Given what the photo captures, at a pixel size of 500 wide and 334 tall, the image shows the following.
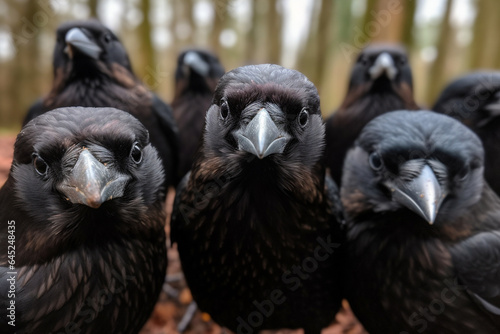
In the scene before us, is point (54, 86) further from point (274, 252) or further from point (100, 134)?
point (274, 252)

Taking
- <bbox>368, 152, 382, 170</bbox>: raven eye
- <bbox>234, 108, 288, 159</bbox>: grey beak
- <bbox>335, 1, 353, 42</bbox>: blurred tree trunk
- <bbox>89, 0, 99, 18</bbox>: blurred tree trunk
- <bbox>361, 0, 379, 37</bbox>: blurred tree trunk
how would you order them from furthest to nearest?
<bbox>335, 1, 353, 42</bbox>: blurred tree trunk, <bbox>89, 0, 99, 18</bbox>: blurred tree trunk, <bbox>361, 0, 379, 37</bbox>: blurred tree trunk, <bbox>368, 152, 382, 170</bbox>: raven eye, <bbox>234, 108, 288, 159</bbox>: grey beak

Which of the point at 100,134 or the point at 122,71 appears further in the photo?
the point at 122,71

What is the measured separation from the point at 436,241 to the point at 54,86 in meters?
2.73

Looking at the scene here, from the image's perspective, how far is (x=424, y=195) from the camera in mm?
1971

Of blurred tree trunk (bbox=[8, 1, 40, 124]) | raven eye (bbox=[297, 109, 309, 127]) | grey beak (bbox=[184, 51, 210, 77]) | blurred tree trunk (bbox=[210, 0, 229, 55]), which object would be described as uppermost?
raven eye (bbox=[297, 109, 309, 127])

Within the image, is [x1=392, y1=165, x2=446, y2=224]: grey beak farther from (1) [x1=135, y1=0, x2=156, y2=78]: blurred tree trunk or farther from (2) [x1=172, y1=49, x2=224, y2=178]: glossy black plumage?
(1) [x1=135, y1=0, x2=156, y2=78]: blurred tree trunk

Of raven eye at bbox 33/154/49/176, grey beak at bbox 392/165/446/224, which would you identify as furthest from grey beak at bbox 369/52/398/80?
raven eye at bbox 33/154/49/176

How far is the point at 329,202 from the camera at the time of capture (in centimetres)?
252

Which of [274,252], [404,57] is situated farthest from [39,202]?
[404,57]

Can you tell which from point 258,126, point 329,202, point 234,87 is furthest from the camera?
point 329,202

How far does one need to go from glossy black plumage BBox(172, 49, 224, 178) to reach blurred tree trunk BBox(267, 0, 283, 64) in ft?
21.2

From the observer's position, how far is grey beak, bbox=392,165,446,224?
6.40ft

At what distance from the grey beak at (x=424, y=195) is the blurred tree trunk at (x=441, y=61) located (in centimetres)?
905

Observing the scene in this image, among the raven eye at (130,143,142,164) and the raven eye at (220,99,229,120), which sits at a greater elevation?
the raven eye at (220,99,229,120)
